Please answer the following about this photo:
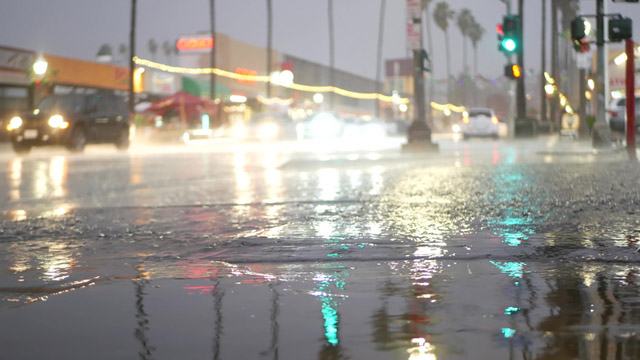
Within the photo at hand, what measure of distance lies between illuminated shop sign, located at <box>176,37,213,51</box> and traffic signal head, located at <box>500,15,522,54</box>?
67.7 meters

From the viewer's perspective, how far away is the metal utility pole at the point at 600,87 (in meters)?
24.6

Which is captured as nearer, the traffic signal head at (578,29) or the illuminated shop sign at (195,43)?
the traffic signal head at (578,29)

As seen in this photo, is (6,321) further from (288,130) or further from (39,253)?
(288,130)

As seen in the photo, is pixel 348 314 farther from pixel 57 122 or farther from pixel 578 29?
pixel 57 122

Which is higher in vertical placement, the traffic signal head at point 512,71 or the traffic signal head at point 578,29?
the traffic signal head at point 578,29

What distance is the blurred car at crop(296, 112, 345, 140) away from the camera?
53469mm

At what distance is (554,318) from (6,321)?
297 centimetres

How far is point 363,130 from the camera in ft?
197

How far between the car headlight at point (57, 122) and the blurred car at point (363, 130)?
92.1 feet

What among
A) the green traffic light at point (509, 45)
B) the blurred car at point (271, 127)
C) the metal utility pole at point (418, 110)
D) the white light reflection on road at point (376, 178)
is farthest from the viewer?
the blurred car at point (271, 127)

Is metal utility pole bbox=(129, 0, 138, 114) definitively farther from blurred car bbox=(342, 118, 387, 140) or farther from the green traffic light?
the green traffic light

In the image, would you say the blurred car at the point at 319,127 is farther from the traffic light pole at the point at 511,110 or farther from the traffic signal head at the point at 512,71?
the traffic signal head at the point at 512,71

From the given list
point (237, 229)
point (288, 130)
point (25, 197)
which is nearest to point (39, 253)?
point (237, 229)

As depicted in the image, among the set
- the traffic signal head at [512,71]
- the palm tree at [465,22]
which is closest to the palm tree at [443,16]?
the palm tree at [465,22]
